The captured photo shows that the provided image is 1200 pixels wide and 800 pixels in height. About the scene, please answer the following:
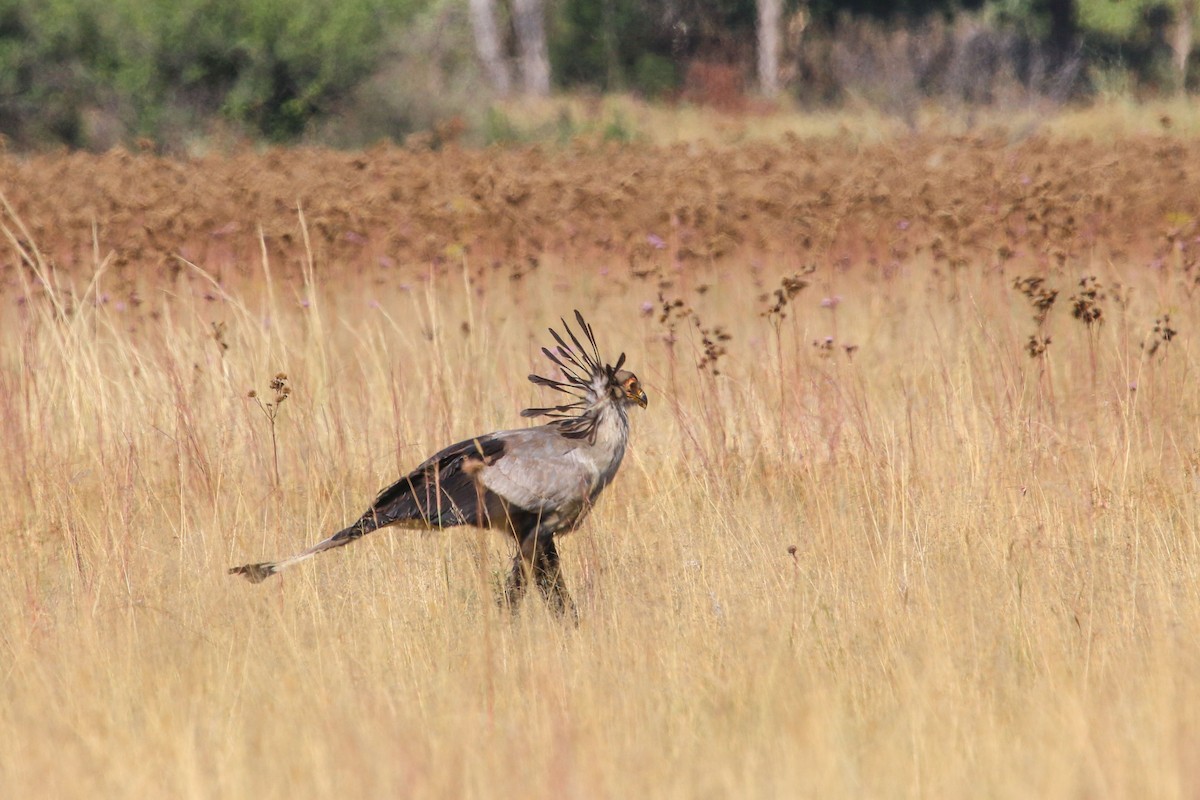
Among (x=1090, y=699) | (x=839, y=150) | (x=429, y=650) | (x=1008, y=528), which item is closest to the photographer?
(x=1090, y=699)

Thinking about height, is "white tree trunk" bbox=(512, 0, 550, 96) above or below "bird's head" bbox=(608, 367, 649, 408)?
above

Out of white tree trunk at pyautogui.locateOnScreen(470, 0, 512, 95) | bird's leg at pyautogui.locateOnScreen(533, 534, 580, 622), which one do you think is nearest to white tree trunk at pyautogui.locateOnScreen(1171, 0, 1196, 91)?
white tree trunk at pyautogui.locateOnScreen(470, 0, 512, 95)

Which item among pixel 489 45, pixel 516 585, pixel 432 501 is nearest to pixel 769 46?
pixel 489 45

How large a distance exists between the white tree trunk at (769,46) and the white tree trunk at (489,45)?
592 centimetres

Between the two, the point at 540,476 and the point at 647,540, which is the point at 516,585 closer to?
the point at 540,476

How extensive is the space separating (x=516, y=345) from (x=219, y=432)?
2.22 metres

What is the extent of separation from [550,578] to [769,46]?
1183 inches

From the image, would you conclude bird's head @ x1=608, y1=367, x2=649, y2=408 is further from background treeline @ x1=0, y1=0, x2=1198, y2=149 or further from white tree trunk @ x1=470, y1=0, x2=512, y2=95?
white tree trunk @ x1=470, y1=0, x2=512, y2=95

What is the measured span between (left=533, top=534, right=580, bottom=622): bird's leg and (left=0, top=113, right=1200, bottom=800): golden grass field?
0.11m

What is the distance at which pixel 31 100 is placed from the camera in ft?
71.9

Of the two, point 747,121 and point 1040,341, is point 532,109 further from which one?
point 1040,341

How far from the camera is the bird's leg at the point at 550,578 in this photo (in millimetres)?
4176

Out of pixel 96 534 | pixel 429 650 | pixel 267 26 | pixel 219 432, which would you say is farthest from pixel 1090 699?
pixel 267 26

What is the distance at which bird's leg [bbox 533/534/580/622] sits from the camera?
4176 millimetres
